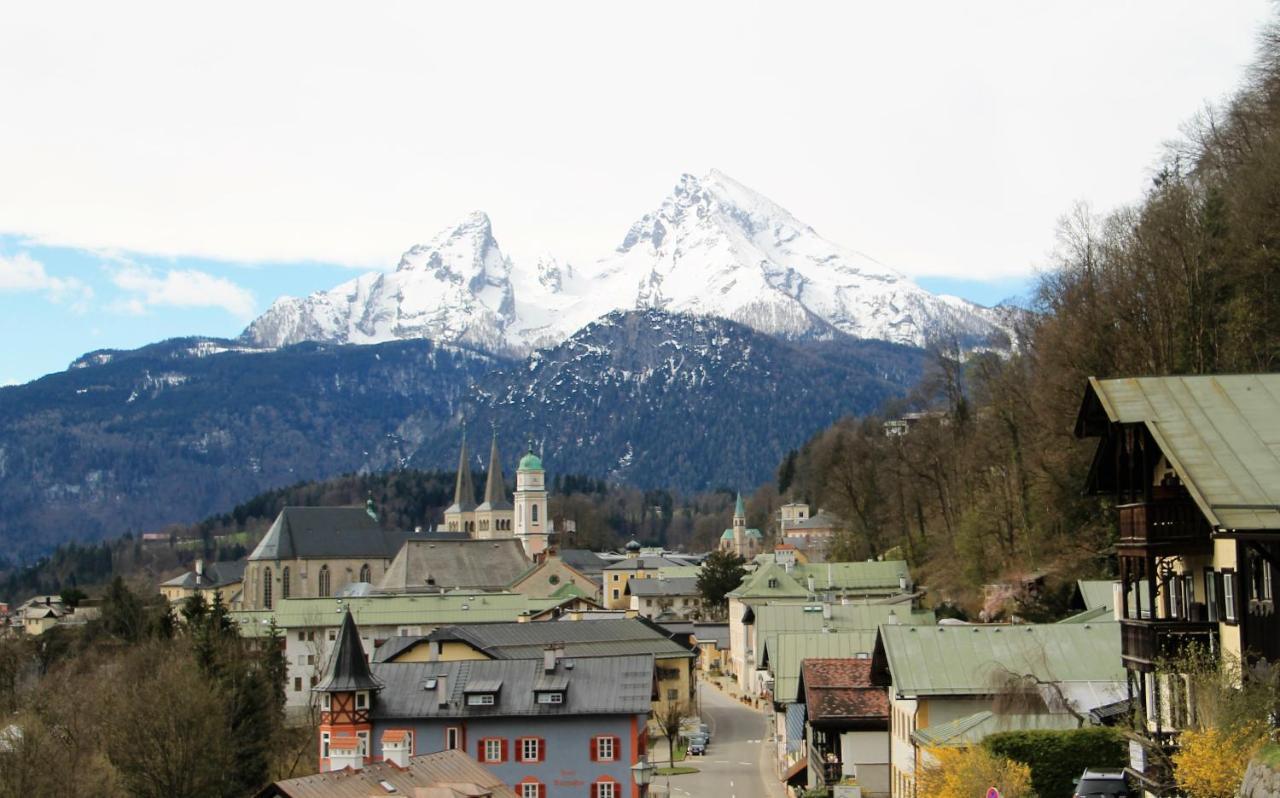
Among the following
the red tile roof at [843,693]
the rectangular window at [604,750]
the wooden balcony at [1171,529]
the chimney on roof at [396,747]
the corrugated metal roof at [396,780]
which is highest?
the wooden balcony at [1171,529]

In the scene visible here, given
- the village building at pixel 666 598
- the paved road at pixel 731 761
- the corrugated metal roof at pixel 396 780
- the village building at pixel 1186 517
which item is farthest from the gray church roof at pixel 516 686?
the village building at pixel 666 598

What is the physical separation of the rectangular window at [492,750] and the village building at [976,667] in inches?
984

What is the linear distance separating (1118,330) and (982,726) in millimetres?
18353

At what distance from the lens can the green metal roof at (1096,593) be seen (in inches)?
2014

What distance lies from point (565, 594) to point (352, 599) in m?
21.9

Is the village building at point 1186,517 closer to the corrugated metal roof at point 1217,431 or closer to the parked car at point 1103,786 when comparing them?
the corrugated metal roof at point 1217,431

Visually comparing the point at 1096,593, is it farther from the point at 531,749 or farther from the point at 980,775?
the point at 531,749

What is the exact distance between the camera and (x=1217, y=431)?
25953 millimetres

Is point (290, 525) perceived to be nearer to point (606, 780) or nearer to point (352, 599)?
point (352, 599)

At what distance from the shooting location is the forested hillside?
48.2m

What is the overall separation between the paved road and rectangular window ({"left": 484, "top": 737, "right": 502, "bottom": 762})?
6.73m

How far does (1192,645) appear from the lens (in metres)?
24.7

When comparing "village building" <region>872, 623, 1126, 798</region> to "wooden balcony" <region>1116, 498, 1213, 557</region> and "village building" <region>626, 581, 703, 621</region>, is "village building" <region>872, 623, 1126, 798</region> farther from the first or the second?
"village building" <region>626, 581, 703, 621</region>

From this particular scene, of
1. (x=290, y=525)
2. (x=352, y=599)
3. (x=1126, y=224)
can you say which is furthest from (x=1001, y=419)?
(x=290, y=525)
